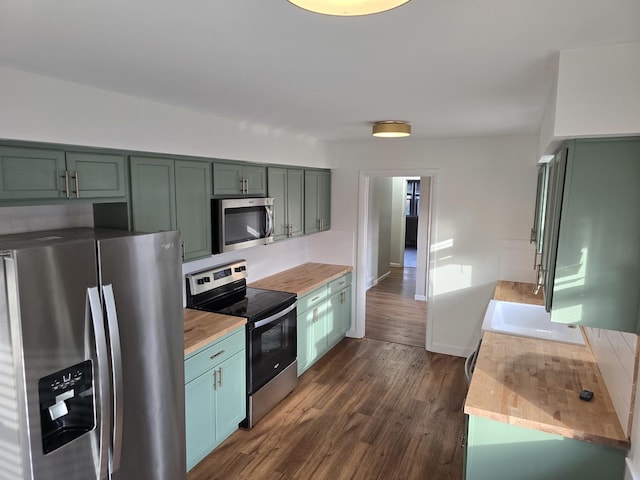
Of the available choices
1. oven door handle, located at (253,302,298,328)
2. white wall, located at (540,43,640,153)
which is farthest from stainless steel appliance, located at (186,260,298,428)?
white wall, located at (540,43,640,153)

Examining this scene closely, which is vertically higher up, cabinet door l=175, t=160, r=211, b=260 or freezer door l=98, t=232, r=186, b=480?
cabinet door l=175, t=160, r=211, b=260

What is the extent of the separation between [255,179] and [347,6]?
2.75m

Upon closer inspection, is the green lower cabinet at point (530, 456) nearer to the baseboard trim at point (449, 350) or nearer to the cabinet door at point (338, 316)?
the cabinet door at point (338, 316)

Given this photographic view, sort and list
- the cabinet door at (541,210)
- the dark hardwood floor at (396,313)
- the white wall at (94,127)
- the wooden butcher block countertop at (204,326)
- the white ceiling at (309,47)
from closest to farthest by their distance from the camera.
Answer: the white ceiling at (309,47), the white wall at (94,127), the wooden butcher block countertop at (204,326), the cabinet door at (541,210), the dark hardwood floor at (396,313)

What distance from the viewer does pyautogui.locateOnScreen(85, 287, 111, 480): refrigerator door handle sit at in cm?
176

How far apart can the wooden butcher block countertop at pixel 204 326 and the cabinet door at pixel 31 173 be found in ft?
3.65

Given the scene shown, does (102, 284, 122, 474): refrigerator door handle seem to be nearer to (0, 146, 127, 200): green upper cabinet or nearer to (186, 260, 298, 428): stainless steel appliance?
(0, 146, 127, 200): green upper cabinet

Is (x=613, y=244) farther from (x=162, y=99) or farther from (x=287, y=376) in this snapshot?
(x=287, y=376)

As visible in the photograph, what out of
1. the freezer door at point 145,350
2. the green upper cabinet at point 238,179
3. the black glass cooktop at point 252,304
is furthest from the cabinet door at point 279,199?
the freezer door at point 145,350

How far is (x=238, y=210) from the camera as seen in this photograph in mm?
3357

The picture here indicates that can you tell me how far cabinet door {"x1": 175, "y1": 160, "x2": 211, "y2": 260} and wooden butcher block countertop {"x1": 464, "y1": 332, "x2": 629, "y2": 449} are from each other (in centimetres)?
197

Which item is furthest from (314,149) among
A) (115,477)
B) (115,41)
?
(115,477)

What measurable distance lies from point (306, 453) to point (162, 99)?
2.58 meters

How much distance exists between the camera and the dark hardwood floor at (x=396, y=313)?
5316 millimetres
